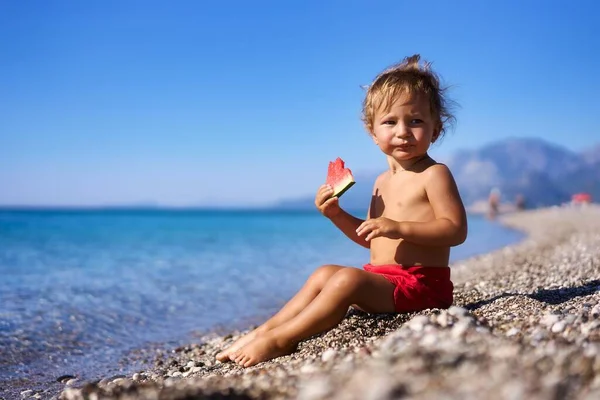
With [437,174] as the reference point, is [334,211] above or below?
below

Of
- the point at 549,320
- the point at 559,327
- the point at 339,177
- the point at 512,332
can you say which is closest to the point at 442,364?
the point at 512,332

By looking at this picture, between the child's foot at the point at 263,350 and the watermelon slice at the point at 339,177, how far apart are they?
115cm

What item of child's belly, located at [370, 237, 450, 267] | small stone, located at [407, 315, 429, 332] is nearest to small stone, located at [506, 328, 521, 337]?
small stone, located at [407, 315, 429, 332]

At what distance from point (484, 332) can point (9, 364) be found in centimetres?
398

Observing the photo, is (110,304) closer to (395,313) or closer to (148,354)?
(148,354)

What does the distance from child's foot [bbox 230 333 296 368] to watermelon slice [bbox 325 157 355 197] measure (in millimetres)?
1153

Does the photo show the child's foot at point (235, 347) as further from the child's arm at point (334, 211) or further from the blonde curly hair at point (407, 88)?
the blonde curly hair at point (407, 88)

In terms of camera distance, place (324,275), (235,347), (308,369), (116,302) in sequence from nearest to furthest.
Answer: (308,369)
(324,275)
(235,347)
(116,302)

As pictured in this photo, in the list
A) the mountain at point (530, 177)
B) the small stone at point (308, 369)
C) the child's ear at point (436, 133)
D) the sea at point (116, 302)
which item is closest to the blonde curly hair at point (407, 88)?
the child's ear at point (436, 133)

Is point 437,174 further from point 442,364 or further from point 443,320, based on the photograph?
point 442,364

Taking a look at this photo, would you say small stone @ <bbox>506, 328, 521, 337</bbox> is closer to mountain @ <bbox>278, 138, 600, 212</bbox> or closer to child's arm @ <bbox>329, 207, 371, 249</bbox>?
child's arm @ <bbox>329, 207, 371, 249</bbox>

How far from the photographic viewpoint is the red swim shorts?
3777mm

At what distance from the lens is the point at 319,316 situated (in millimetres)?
3508

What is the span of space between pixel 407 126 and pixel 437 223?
2.36 feet
